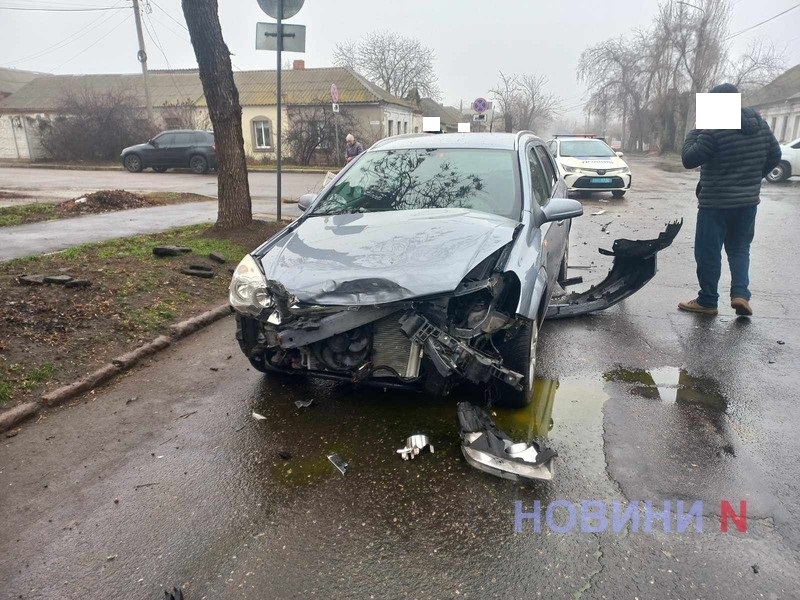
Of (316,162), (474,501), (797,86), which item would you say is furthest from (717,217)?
(797,86)

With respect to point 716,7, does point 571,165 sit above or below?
below

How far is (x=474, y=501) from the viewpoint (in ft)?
9.16

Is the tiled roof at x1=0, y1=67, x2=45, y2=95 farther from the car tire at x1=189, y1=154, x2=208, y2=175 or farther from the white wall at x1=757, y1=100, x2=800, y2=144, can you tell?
the white wall at x1=757, y1=100, x2=800, y2=144

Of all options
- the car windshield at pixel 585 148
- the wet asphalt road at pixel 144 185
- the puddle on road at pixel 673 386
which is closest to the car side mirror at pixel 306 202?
the puddle on road at pixel 673 386

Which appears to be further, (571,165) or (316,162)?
(316,162)

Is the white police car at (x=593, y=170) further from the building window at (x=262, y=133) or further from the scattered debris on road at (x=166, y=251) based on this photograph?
the building window at (x=262, y=133)

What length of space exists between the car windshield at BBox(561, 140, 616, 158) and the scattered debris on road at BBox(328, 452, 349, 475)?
14.1 m

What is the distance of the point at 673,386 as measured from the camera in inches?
159

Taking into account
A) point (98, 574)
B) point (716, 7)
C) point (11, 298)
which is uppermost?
point (716, 7)

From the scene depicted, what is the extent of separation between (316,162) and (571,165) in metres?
17.0

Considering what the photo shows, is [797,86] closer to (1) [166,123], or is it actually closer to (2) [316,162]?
(2) [316,162]

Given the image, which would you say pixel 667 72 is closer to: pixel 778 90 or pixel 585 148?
pixel 778 90

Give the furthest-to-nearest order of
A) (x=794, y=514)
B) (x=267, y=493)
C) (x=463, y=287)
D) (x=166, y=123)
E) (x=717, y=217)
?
(x=166, y=123)
(x=717, y=217)
(x=463, y=287)
(x=267, y=493)
(x=794, y=514)

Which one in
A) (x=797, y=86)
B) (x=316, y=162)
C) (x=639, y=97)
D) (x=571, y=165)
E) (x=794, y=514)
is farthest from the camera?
(x=639, y=97)
